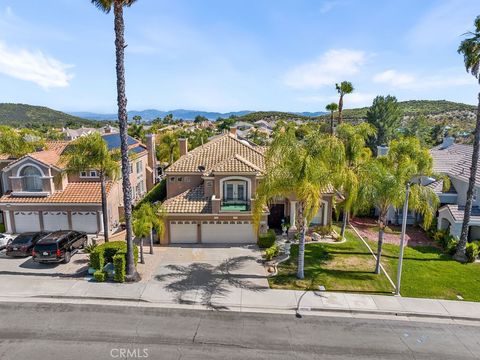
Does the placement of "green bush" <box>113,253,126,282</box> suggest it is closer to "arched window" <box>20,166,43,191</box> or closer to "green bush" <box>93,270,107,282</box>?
"green bush" <box>93,270,107,282</box>

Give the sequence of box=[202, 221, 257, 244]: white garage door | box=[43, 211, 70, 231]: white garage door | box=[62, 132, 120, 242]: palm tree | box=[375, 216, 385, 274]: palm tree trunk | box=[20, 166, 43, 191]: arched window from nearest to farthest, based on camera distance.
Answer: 1. box=[375, 216, 385, 274]: palm tree trunk
2. box=[62, 132, 120, 242]: palm tree
3. box=[202, 221, 257, 244]: white garage door
4. box=[43, 211, 70, 231]: white garage door
5. box=[20, 166, 43, 191]: arched window

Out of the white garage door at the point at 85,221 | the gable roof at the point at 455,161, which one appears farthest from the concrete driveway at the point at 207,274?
the gable roof at the point at 455,161

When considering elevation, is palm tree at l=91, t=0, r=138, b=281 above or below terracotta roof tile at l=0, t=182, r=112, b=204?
above

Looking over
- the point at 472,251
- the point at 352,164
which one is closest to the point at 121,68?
the point at 352,164

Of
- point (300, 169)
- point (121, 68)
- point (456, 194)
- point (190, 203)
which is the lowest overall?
point (190, 203)

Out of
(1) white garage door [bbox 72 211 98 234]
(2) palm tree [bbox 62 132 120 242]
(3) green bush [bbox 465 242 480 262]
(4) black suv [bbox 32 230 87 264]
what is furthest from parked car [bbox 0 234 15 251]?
(3) green bush [bbox 465 242 480 262]

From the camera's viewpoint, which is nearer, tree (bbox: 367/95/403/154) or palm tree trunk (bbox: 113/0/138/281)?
palm tree trunk (bbox: 113/0/138/281)

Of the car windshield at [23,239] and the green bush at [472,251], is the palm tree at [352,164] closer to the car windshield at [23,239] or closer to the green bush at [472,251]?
the green bush at [472,251]

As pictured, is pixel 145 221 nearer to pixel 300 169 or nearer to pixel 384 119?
pixel 300 169
